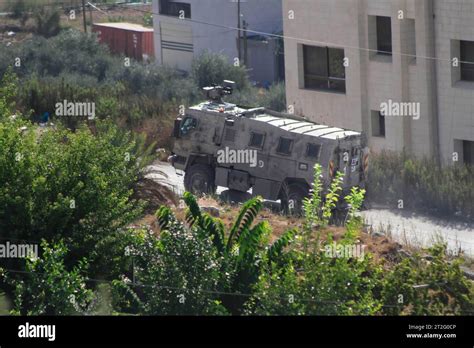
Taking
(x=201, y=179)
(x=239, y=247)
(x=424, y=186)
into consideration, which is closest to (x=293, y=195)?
(x=201, y=179)

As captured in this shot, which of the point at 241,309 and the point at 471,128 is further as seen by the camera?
the point at 471,128

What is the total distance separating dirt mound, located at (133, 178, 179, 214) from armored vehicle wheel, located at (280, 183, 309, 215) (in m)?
2.90

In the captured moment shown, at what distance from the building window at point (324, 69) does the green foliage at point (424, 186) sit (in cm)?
690

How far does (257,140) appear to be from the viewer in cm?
2423

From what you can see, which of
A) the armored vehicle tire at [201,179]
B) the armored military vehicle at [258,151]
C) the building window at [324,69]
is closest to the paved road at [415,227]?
the armored vehicle tire at [201,179]

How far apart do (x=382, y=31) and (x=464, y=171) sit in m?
7.46

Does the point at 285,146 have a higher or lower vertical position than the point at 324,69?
lower

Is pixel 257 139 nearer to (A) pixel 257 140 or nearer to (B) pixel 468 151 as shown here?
(A) pixel 257 140

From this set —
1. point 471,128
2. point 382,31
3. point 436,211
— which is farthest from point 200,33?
point 436,211

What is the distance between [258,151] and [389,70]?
385 inches

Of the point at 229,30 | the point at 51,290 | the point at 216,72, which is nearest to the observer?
the point at 51,290

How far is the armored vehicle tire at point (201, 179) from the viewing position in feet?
82.8

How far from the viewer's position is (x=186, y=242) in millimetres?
12398
